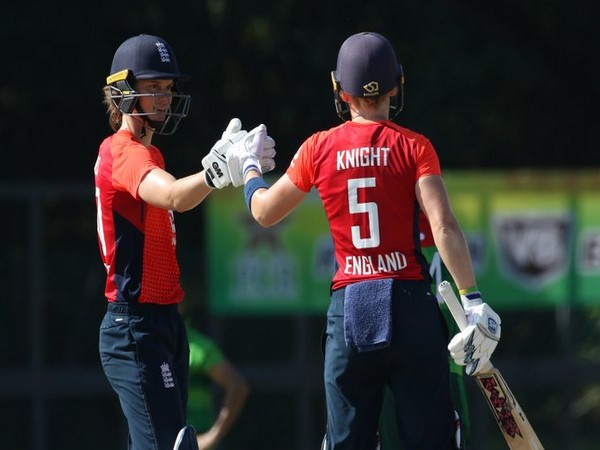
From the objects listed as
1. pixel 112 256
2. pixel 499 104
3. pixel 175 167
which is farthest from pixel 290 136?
pixel 112 256

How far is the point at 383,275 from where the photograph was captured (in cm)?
553

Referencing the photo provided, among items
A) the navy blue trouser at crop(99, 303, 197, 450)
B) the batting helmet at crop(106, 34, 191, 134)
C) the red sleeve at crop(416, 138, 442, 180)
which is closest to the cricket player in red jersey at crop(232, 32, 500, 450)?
the red sleeve at crop(416, 138, 442, 180)

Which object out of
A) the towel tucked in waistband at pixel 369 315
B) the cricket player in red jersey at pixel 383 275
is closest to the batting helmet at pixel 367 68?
the cricket player in red jersey at pixel 383 275

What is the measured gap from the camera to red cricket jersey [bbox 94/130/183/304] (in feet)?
19.2

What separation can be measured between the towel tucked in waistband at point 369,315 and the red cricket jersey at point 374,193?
52mm

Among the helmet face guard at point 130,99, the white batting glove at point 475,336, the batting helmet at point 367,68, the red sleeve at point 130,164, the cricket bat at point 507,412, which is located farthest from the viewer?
the helmet face guard at point 130,99

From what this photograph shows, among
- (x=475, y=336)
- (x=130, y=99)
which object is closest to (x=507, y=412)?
(x=475, y=336)

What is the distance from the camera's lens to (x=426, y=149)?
18.0ft

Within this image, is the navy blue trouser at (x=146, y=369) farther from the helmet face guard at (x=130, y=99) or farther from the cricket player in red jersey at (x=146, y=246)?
the helmet face guard at (x=130, y=99)

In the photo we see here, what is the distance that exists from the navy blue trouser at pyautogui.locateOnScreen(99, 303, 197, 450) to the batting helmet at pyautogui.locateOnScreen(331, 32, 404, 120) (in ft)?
3.90

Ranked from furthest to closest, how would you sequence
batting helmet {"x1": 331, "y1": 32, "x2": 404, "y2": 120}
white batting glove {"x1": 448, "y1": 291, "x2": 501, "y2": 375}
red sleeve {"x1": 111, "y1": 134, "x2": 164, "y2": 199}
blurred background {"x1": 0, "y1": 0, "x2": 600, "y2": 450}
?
blurred background {"x1": 0, "y1": 0, "x2": 600, "y2": 450} < red sleeve {"x1": 111, "y1": 134, "x2": 164, "y2": 199} < batting helmet {"x1": 331, "y1": 32, "x2": 404, "y2": 120} < white batting glove {"x1": 448, "y1": 291, "x2": 501, "y2": 375}


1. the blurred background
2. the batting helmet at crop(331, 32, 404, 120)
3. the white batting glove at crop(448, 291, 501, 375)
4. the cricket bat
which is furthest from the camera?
the blurred background

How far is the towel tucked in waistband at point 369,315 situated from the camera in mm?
5449

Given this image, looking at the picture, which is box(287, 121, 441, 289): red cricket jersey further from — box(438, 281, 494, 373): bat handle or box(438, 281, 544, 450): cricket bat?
box(438, 281, 544, 450): cricket bat
